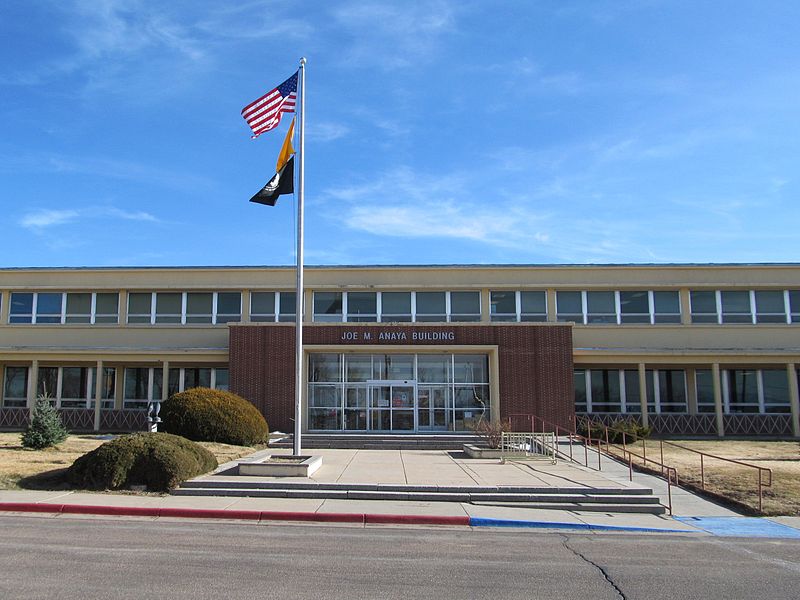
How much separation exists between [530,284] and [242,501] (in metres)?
19.8

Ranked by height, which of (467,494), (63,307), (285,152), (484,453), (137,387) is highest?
(285,152)

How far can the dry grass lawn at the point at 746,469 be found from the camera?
15267mm

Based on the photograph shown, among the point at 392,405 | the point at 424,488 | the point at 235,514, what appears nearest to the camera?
the point at 235,514

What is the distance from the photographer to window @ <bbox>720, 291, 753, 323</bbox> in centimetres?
3119

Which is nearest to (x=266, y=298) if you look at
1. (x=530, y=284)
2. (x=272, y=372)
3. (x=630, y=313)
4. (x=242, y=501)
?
(x=272, y=372)

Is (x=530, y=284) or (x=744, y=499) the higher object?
(x=530, y=284)

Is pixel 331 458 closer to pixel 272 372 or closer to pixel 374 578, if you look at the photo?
pixel 272 372

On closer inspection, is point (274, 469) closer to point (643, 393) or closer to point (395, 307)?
point (395, 307)

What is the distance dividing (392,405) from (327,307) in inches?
220

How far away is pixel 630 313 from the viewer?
31234 millimetres

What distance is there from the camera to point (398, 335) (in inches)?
1136

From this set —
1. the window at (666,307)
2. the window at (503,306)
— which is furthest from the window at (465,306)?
Answer: the window at (666,307)

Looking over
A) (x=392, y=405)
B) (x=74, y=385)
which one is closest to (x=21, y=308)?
(x=74, y=385)

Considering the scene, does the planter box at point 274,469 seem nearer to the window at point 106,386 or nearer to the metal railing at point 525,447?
the metal railing at point 525,447
